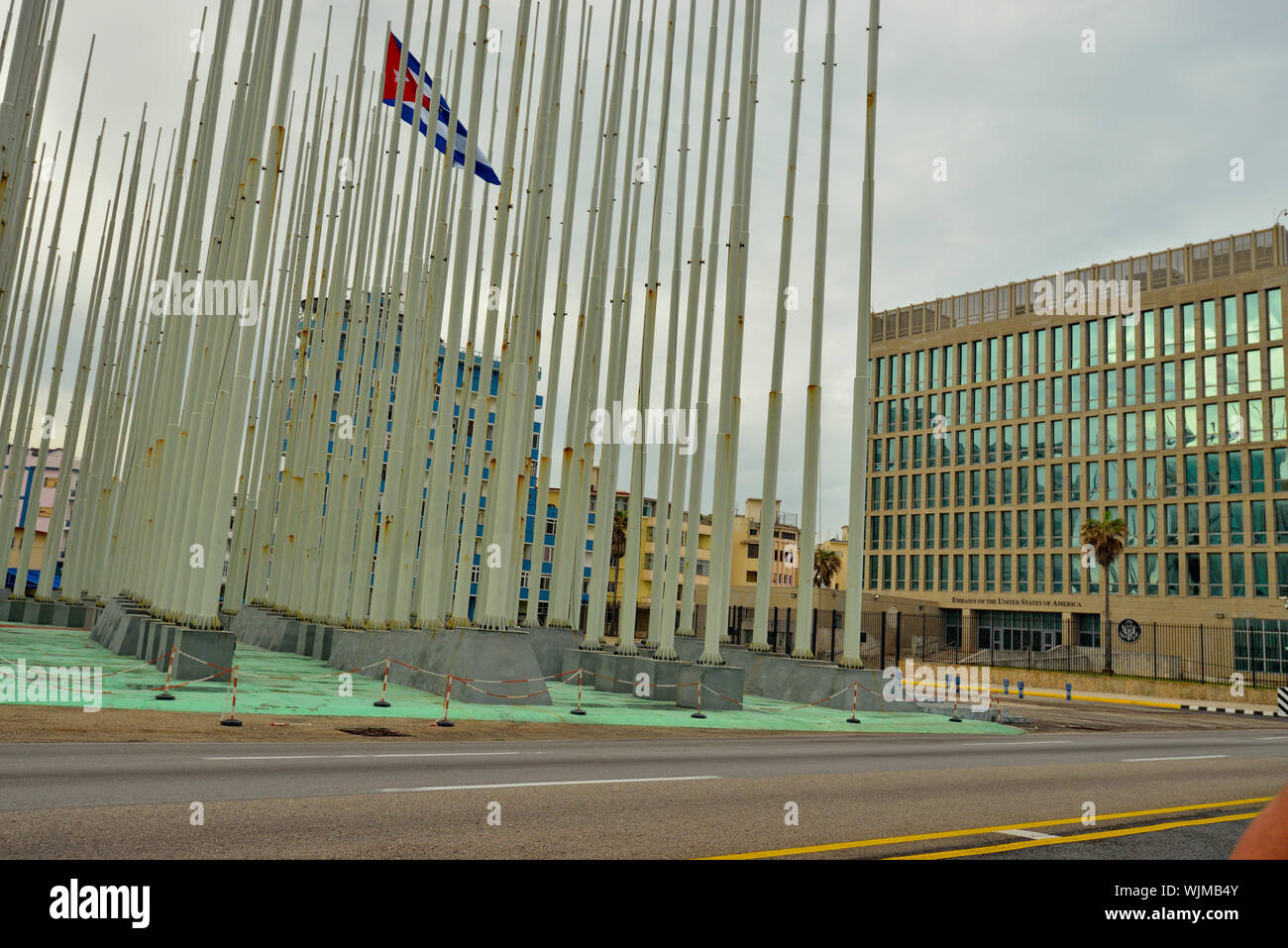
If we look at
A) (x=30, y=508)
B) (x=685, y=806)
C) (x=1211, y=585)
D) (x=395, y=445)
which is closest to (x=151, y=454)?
(x=30, y=508)

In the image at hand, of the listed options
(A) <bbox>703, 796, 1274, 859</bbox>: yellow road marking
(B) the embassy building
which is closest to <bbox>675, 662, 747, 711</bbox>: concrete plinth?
(A) <bbox>703, 796, 1274, 859</bbox>: yellow road marking

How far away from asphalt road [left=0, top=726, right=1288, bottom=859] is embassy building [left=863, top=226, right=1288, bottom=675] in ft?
189

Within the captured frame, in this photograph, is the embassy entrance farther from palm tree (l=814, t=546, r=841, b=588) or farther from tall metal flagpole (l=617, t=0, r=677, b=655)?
tall metal flagpole (l=617, t=0, r=677, b=655)

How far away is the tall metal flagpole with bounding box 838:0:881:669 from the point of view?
24.8m

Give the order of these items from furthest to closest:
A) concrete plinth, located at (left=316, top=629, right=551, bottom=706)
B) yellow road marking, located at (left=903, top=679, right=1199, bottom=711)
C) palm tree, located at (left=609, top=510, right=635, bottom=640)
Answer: palm tree, located at (left=609, top=510, right=635, bottom=640) → yellow road marking, located at (left=903, top=679, right=1199, bottom=711) → concrete plinth, located at (left=316, top=629, right=551, bottom=706)

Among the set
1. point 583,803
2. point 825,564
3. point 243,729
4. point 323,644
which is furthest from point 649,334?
point 825,564

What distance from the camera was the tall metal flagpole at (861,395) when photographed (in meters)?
24.8

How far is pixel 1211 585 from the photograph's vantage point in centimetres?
6475

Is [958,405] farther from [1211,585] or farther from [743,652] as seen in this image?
[743,652]

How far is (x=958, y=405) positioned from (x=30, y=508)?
2755 inches

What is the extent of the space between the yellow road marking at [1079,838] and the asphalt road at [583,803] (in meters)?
0.05

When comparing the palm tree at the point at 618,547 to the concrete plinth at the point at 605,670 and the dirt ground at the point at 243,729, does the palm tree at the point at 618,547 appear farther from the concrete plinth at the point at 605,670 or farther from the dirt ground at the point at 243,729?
the dirt ground at the point at 243,729

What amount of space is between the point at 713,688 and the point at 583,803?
1433 cm

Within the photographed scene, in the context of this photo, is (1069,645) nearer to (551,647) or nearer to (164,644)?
(551,647)
